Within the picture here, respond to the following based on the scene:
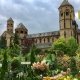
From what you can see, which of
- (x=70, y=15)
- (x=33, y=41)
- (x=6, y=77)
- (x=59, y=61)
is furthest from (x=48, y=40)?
(x=6, y=77)

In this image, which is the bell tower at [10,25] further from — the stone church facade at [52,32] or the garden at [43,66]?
the garden at [43,66]

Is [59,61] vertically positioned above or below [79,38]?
below

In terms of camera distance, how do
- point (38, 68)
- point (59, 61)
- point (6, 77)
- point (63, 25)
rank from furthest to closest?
point (63, 25) < point (59, 61) < point (6, 77) < point (38, 68)

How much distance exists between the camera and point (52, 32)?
11000 centimetres

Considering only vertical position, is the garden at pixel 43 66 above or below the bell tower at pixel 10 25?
below

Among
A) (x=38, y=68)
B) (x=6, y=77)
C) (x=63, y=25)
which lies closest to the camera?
(x=38, y=68)

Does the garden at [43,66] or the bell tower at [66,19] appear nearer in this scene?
the garden at [43,66]

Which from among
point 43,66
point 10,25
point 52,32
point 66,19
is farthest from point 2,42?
point 43,66

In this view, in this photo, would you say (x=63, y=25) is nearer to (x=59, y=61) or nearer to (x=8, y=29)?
(x=8, y=29)

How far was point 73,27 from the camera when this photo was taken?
104m

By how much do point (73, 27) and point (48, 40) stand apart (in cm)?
1009

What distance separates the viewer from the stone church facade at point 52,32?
100625 mm

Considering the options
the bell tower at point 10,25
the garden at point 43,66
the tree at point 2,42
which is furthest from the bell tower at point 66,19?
the tree at point 2,42

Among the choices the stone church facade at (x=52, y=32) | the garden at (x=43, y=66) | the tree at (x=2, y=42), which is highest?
the stone church facade at (x=52, y=32)
